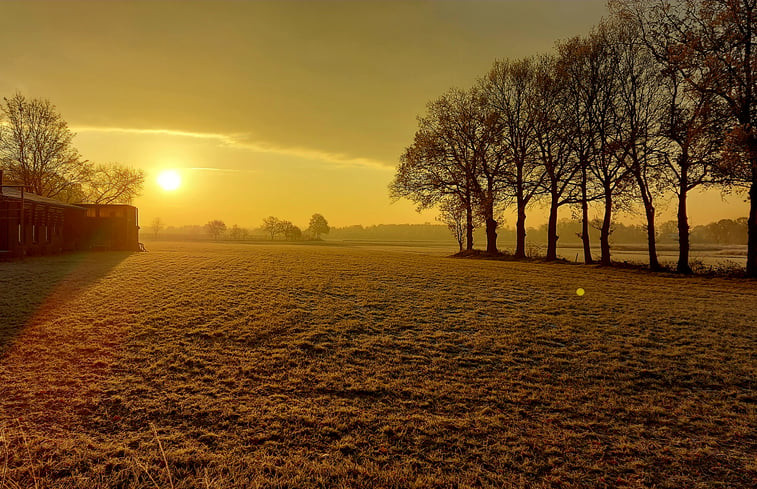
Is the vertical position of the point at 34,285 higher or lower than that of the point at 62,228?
lower

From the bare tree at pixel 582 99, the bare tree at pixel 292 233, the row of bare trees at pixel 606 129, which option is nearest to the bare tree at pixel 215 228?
the bare tree at pixel 292 233

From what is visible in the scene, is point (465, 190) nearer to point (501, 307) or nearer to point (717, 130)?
point (717, 130)

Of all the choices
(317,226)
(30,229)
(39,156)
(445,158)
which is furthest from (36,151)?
(317,226)

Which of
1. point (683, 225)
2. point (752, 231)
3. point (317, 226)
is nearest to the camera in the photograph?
point (752, 231)

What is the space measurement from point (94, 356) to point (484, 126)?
112ft

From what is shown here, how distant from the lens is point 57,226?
32.0 m

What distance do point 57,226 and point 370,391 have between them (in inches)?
1486

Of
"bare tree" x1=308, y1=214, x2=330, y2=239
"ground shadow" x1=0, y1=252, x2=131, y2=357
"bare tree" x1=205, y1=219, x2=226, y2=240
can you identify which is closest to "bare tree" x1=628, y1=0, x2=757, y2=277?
"ground shadow" x1=0, y1=252, x2=131, y2=357

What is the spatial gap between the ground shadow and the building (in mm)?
3011

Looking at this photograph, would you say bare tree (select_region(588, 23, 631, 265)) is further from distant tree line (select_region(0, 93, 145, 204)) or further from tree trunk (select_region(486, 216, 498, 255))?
distant tree line (select_region(0, 93, 145, 204))

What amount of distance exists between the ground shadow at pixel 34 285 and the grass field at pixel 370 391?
0.15 meters

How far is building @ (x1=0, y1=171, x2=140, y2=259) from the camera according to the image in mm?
26172

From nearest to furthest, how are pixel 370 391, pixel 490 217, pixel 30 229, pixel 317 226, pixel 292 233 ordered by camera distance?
pixel 370 391, pixel 30 229, pixel 490 217, pixel 292 233, pixel 317 226

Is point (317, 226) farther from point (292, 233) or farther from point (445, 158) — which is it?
point (445, 158)
